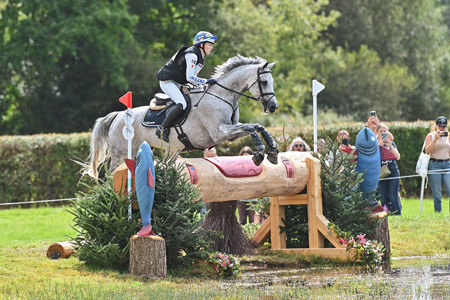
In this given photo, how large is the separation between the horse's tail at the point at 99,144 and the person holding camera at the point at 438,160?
6.14m

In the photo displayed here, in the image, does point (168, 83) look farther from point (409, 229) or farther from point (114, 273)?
point (409, 229)

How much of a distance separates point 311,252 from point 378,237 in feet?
3.10

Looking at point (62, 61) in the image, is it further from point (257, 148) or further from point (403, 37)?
point (257, 148)

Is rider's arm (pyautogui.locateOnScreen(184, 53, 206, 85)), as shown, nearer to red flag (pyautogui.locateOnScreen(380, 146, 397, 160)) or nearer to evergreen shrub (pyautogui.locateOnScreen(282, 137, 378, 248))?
evergreen shrub (pyautogui.locateOnScreen(282, 137, 378, 248))

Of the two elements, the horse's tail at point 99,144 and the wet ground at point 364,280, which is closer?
the wet ground at point 364,280

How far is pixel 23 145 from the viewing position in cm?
1969

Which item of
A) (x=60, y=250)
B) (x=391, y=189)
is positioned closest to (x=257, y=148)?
(x=60, y=250)

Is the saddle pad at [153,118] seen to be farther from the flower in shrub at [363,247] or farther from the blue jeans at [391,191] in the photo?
the blue jeans at [391,191]

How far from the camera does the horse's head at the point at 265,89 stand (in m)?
10.9

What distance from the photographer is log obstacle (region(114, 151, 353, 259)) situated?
10227 millimetres

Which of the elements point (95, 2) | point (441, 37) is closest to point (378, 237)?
point (95, 2)

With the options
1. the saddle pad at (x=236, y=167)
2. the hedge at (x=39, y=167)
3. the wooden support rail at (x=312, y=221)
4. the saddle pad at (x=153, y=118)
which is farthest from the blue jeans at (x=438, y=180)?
the hedge at (x=39, y=167)

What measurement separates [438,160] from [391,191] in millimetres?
1050

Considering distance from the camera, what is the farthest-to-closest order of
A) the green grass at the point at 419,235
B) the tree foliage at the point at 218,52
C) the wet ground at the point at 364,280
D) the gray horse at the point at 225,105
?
the tree foliage at the point at 218,52 < the green grass at the point at 419,235 < the gray horse at the point at 225,105 < the wet ground at the point at 364,280
